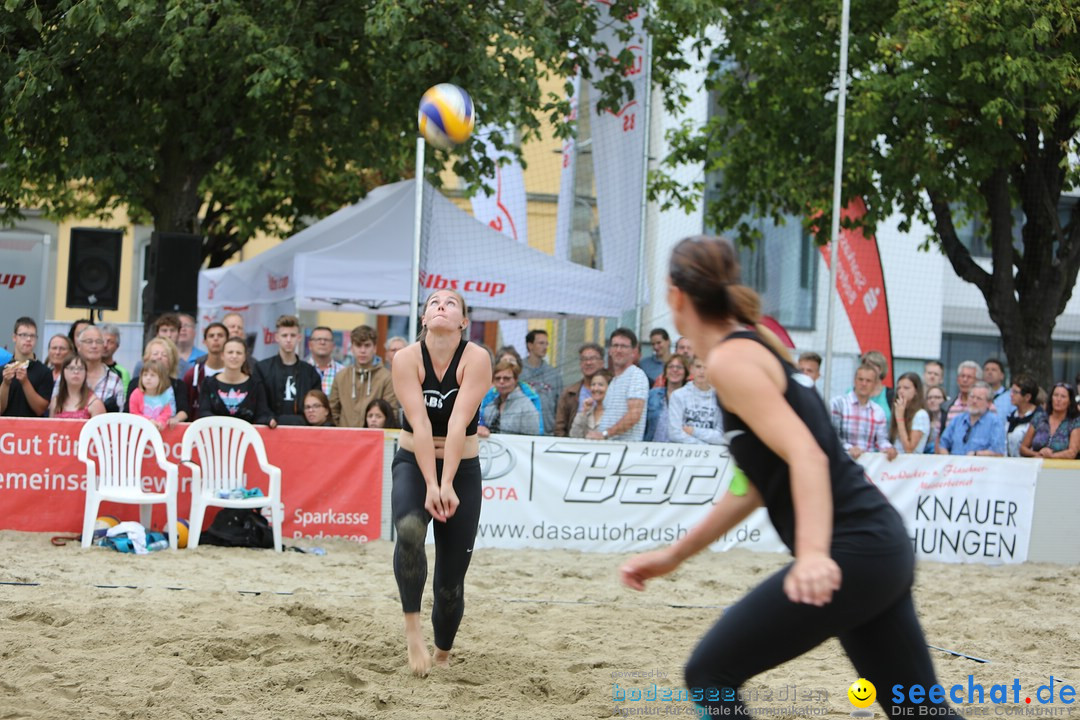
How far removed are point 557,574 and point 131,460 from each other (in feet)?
11.0

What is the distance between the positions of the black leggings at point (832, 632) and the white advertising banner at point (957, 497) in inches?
272

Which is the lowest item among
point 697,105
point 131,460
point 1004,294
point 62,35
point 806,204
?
point 131,460

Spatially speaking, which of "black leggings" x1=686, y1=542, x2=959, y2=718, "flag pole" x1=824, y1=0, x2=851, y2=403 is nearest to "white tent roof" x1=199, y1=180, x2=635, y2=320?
"flag pole" x1=824, y1=0, x2=851, y2=403

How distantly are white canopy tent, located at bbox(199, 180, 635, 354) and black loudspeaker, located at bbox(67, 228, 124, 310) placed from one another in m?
1.85

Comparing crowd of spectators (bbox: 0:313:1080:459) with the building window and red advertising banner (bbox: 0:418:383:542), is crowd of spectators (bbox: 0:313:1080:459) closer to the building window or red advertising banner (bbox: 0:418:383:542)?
red advertising banner (bbox: 0:418:383:542)

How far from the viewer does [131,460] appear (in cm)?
907

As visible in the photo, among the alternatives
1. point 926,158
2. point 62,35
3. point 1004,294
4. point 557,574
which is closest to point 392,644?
point 557,574

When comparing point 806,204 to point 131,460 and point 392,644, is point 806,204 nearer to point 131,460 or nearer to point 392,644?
point 131,460

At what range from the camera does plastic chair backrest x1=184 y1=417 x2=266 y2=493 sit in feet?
30.2

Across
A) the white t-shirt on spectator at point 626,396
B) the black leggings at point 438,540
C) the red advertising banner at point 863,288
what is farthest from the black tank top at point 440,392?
the red advertising banner at point 863,288

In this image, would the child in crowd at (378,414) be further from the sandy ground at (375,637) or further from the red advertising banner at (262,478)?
the sandy ground at (375,637)

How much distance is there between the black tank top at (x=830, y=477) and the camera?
2.92 metres

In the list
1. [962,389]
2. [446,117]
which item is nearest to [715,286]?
[446,117]

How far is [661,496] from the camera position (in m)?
9.73
